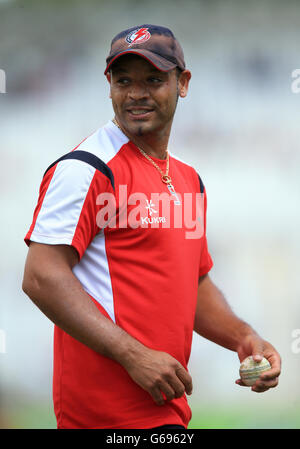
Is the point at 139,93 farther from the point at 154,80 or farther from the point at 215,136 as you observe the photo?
the point at 215,136

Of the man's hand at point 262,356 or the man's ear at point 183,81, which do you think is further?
the man's ear at point 183,81

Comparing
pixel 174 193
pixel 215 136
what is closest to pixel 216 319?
pixel 174 193

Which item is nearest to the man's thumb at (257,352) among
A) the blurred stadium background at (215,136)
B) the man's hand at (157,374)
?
the man's hand at (157,374)

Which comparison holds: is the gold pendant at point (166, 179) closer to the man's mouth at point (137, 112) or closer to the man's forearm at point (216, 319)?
the man's mouth at point (137, 112)

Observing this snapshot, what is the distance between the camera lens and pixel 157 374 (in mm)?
1906

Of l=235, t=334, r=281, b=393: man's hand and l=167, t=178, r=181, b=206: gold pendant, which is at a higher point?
l=167, t=178, r=181, b=206: gold pendant

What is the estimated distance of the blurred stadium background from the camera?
4168mm

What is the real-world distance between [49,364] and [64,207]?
8.02 ft

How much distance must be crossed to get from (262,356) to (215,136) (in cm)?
237

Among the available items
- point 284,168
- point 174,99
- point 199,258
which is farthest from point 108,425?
point 284,168

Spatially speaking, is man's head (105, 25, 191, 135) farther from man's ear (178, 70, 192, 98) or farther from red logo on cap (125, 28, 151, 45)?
man's ear (178, 70, 192, 98)

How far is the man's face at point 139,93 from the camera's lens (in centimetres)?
217

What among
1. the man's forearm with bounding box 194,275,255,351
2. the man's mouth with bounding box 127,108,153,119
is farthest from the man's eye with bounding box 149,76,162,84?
the man's forearm with bounding box 194,275,255,351
